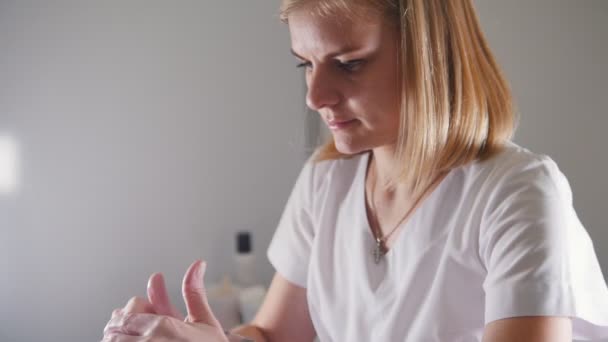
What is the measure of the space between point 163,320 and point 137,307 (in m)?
0.07

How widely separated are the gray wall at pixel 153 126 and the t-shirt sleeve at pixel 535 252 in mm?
488

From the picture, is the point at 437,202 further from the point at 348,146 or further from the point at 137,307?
the point at 137,307

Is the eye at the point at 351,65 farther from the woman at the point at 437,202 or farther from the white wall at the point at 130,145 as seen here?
the white wall at the point at 130,145

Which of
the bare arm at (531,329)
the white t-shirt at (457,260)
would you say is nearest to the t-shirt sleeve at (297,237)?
the white t-shirt at (457,260)

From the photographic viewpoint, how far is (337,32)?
2.03ft

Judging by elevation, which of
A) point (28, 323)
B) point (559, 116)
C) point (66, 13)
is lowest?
point (28, 323)

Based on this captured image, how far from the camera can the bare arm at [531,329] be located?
54 centimetres

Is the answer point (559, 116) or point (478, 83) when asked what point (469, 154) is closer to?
point (478, 83)

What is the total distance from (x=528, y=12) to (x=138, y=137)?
2.67 ft

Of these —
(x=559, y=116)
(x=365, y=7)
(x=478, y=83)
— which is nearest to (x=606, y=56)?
(x=559, y=116)

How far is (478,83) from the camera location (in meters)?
0.66

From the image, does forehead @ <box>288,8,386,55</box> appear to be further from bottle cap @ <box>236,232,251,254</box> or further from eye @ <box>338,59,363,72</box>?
bottle cap @ <box>236,232,251,254</box>

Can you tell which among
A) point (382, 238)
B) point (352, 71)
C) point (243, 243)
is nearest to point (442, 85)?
point (352, 71)

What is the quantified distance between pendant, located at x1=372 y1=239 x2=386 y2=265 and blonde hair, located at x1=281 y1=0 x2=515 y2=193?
0.10m
